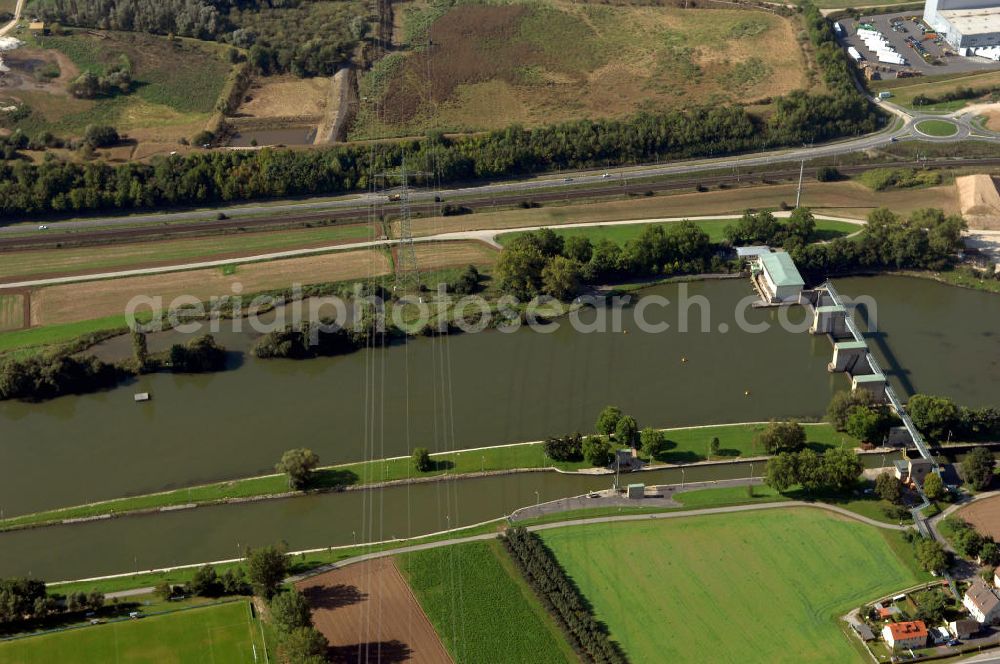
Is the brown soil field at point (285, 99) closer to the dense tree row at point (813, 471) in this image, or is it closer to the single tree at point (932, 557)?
the dense tree row at point (813, 471)

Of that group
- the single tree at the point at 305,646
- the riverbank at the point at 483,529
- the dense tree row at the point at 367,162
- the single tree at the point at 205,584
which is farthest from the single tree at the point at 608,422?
the dense tree row at the point at 367,162

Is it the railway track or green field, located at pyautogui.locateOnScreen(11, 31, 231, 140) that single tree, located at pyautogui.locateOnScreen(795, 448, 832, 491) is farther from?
green field, located at pyautogui.locateOnScreen(11, 31, 231, 140)

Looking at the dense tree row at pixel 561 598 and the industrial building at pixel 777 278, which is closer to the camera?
the dense tree row at pixel 561 598

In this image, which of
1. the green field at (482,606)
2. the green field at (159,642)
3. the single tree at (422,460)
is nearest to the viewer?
the green field at (159,642)

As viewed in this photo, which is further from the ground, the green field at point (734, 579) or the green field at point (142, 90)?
the green field at point (142, 90)

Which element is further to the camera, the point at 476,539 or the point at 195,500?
the point at 195,500

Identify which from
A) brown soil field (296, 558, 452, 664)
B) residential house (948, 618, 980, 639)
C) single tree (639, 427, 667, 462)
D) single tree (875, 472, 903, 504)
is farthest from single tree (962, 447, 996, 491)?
brown soil field (296, 558, 452, 664)

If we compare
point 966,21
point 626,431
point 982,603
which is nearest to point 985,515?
point 982,603

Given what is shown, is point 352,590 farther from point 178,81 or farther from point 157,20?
point 157,20

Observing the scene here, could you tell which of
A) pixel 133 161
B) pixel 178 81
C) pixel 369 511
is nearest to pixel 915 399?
pixel 369 511
